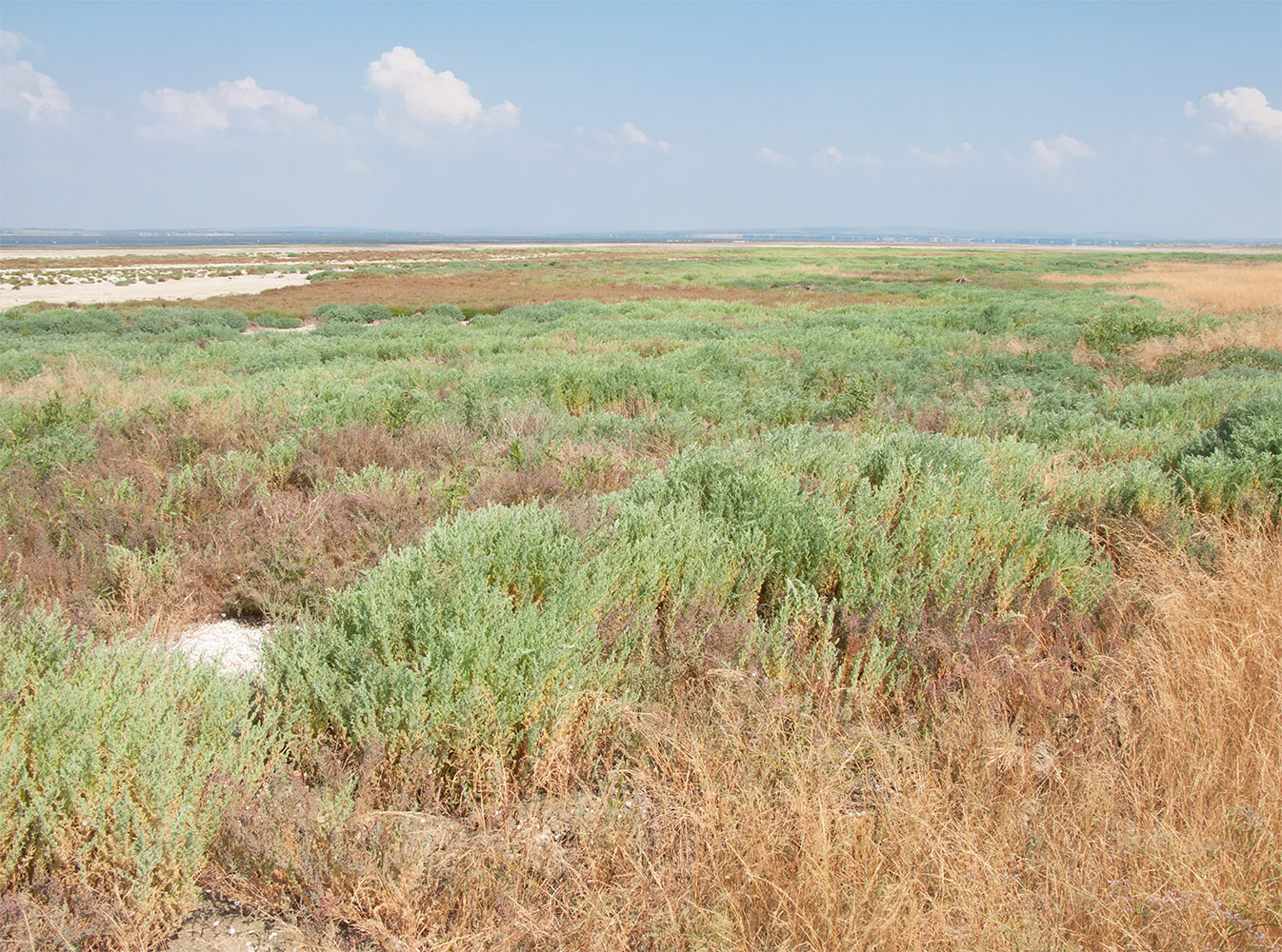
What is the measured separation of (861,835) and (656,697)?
1003mm

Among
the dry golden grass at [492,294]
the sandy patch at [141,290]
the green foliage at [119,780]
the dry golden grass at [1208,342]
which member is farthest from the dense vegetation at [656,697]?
the sandy patch at [141,290]

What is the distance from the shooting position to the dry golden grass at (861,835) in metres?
1.92

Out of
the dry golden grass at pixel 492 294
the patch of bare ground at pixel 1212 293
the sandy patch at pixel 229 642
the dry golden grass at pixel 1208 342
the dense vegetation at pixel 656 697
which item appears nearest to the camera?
the dense vegetation at pixel 656 697

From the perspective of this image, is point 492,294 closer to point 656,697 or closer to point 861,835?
point 656,697

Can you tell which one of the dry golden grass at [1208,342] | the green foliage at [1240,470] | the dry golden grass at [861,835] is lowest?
the dry golden grass at [861,835]

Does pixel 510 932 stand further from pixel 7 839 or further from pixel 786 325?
pixel 786 325

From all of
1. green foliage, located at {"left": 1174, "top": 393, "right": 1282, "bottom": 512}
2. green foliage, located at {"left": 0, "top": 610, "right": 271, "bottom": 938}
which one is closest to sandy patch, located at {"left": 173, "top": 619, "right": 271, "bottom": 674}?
green foliage, located at {"left": 0, "top": 610, "right": 271, "bottom": 938}

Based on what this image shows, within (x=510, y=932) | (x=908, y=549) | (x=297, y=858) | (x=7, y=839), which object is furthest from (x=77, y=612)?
(x=908, y=549)

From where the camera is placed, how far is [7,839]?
211cm

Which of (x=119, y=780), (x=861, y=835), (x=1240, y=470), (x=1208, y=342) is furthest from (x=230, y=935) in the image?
(x=1208, y=342)

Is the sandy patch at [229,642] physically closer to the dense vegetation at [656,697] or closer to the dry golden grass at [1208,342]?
the dense vegetation at [656,697]

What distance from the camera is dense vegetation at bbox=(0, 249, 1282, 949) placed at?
2.03 metres

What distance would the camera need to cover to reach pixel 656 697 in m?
3.01

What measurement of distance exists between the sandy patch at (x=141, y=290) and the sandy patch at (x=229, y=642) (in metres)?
34.3
